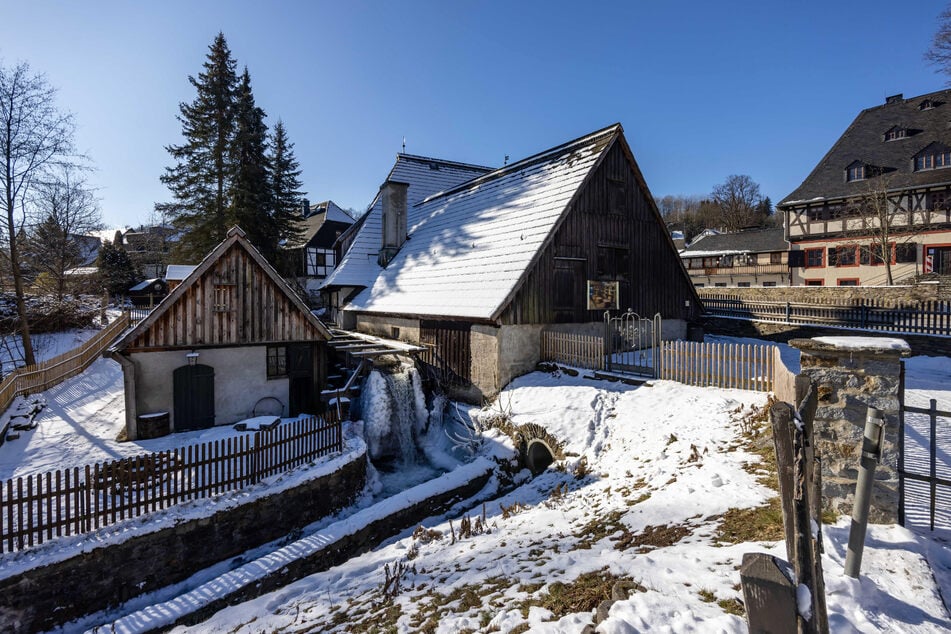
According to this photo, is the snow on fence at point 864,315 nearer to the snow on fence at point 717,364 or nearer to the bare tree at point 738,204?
the snow on fence at point 717,364

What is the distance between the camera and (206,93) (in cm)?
3222

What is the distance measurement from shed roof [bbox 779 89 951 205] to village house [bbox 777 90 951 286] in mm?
56

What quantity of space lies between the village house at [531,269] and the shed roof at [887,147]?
74.3ft

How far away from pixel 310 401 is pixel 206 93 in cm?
2961

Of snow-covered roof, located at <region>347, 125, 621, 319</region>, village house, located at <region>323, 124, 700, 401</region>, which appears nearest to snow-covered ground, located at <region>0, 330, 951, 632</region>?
village house, located at <region>323, 124, 700, 401</region>

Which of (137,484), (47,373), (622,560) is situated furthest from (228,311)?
(622,560)

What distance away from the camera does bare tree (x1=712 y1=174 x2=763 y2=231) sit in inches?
2741

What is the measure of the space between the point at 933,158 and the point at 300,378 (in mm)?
41398

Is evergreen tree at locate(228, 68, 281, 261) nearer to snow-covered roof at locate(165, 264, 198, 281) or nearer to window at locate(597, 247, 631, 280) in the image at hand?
snow-covered roof at locate(165, 264, 198, 281)

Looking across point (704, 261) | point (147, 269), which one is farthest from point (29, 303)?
point (704, 261)

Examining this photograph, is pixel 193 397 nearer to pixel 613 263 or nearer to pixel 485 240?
pixel 485 240

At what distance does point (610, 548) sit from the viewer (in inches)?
226

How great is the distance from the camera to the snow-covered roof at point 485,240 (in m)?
15.8

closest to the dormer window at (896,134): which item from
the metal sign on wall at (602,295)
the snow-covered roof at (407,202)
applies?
the snow-covered roof at (407,202)
